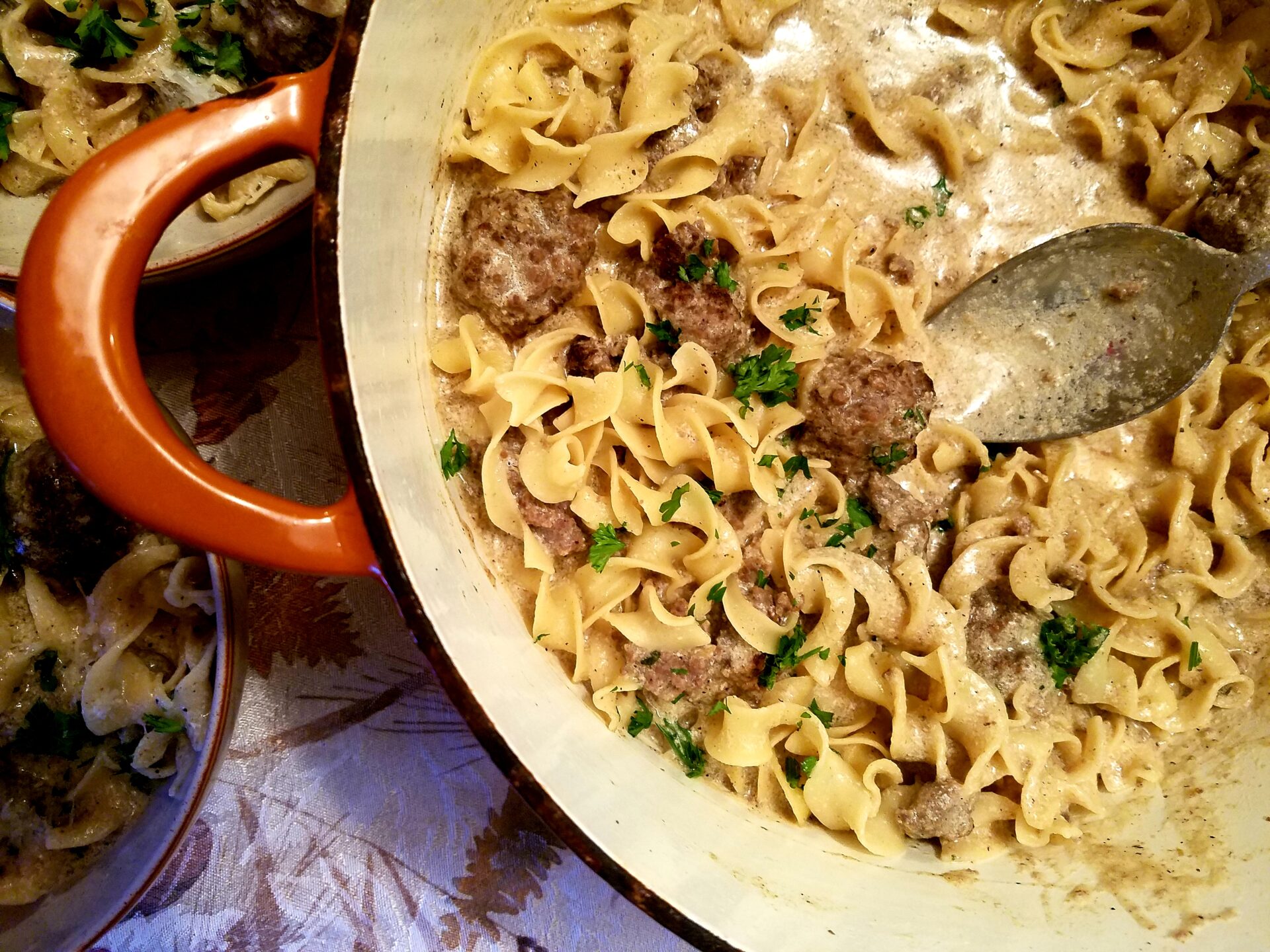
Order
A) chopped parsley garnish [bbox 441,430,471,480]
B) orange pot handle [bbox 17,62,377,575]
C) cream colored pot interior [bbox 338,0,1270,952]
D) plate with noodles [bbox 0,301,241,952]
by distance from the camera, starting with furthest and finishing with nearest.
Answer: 1. plate with noodles [bbox 0,301,241,952]
2. chopped parsley garnish [bbox 441,430,471,480]
3. cream colored pot interior [bbox 338,0,1270,952]
4. orange pot handle [bbox 17,62,377,575]

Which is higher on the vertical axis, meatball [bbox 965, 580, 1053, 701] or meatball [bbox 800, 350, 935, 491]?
meatball [bbox 800, 350, 935, 491]

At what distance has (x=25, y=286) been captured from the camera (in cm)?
176

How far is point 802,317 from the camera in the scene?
2.77 m

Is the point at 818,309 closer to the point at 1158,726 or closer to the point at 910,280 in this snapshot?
the point at 910,280

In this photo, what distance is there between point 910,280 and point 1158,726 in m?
1.78

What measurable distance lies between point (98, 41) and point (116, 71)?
104mm

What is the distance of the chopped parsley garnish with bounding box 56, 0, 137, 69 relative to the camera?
2896 mm

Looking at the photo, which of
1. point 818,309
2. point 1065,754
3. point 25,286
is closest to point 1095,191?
point 818,309

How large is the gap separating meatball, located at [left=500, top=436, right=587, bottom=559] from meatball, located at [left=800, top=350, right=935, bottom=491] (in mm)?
847

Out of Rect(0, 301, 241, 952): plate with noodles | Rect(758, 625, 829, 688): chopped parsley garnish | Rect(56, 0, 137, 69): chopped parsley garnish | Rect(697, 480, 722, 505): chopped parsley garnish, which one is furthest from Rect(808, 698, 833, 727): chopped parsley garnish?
Rect(56, 0, 137, 69): chopped parsley garnish

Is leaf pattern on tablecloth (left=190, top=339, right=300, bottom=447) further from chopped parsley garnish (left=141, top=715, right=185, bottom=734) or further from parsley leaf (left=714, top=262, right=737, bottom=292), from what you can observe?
parsley leaf (left=714, top=262, right=737, bottom=292)

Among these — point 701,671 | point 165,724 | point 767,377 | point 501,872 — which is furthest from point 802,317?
point 165,724

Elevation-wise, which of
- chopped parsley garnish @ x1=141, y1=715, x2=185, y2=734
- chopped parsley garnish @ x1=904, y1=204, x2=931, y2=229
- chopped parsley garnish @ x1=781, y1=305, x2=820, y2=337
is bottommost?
chopped parsley garnish @ x1=141, y1=715, x2=185, y2=734

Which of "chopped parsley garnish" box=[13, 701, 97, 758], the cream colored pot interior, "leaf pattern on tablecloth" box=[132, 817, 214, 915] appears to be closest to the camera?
the cream colored pot interior
